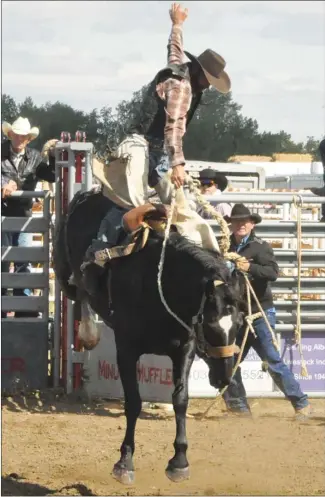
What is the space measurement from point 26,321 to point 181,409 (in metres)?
3.38

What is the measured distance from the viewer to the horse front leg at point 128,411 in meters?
6.47

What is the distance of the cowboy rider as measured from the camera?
22.3ft

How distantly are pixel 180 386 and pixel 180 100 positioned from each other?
1.97 metres

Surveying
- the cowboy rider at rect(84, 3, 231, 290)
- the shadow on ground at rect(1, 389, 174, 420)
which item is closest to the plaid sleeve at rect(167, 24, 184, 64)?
the cowboy rider at rect(84, 3, 231, 290)

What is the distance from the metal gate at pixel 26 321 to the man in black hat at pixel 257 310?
1899 mm

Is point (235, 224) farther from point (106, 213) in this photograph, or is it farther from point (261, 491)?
point (261, 491)

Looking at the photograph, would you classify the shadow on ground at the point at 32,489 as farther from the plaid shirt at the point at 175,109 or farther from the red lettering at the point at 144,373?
the red lettering at the point at 144,373

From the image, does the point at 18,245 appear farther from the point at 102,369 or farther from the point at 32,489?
the point at 32,489

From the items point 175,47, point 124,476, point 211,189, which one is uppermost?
point 175,47

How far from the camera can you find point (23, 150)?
1012cm

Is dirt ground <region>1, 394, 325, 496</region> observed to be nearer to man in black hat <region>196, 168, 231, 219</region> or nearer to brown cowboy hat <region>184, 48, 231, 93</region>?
man in black hat <region>196, 168, 231, 219</region>

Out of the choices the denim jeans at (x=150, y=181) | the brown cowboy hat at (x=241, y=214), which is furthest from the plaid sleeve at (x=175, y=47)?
the brown cowboy hat at (x=241, y=214)

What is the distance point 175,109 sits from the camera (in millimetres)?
6793

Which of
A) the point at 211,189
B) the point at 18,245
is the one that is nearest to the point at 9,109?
the point at 18,245
